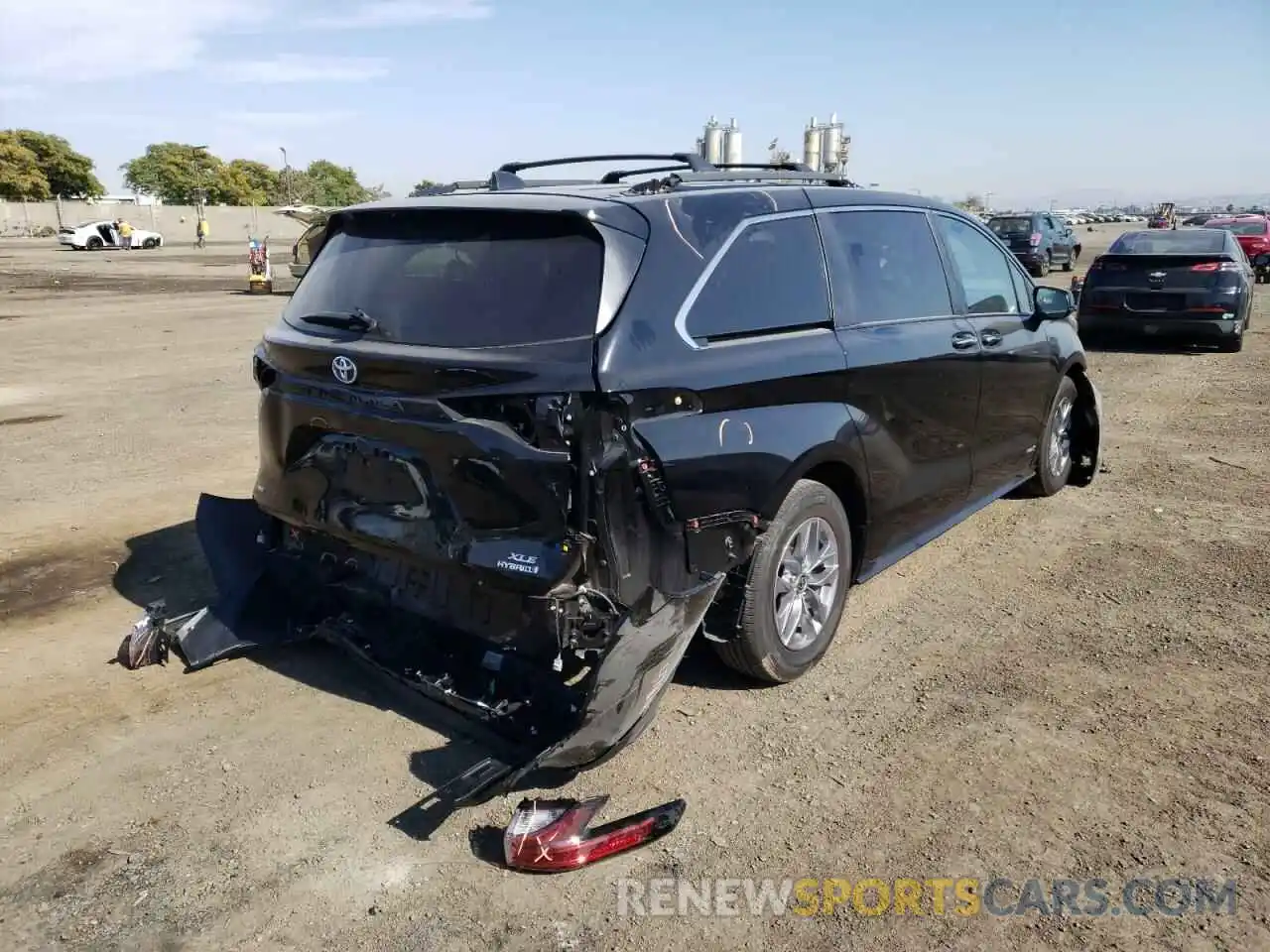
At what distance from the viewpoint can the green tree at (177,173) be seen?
99.5 metres

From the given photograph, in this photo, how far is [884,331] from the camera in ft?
13.9

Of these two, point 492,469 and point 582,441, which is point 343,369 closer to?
point 492,469

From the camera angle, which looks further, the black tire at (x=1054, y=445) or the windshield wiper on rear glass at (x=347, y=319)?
the black tire at (x=1054, y=445)

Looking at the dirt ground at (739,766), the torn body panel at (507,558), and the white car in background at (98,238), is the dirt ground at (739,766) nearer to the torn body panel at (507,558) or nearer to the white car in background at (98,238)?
the torn body panel at (507,558)

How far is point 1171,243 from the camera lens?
12.9 meters

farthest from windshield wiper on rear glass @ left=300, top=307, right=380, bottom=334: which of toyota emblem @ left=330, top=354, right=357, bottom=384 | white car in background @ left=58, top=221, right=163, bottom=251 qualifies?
white car in background @ left=58, top=221, right=163, bottom=251

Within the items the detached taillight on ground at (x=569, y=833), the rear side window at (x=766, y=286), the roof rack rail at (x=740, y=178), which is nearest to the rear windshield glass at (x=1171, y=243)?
the roof rack rail at (x=740, y=178)

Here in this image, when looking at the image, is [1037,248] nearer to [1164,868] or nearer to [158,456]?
[158,456]

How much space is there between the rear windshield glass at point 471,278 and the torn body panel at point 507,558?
288mm

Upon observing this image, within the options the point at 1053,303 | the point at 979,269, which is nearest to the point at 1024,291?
the point at 1053,303

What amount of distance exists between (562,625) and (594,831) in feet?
2.10

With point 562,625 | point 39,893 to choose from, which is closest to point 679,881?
point 562,625

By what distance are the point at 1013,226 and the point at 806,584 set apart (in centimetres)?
2380

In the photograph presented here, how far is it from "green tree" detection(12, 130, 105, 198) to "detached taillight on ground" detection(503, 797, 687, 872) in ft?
310
